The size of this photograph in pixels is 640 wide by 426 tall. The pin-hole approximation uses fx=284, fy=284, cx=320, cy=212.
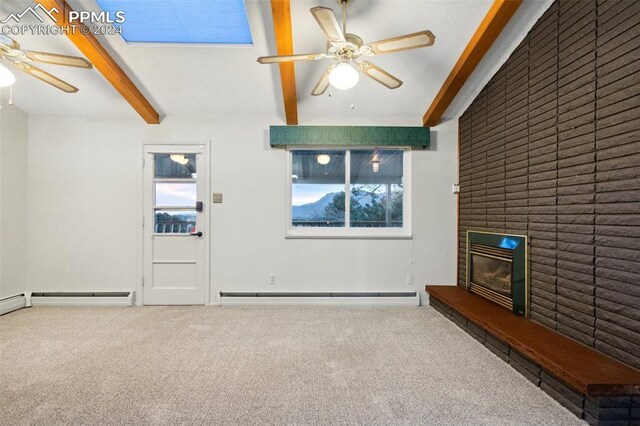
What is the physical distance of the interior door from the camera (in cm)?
365

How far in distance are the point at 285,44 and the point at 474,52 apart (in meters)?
1.72

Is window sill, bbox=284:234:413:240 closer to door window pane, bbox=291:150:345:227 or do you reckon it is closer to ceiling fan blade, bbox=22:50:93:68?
door window pane, bbox=291:150:345:227

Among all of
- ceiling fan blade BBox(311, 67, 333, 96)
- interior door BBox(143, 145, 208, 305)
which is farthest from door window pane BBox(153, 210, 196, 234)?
ceiling fan blade BBox(311, 67, 333, 96)

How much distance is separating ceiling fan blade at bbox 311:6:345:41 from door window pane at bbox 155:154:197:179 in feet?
8.28

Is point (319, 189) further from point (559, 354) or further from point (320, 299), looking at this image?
point (559, 354)

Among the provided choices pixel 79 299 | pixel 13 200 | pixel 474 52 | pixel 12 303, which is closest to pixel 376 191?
pixel 474 52

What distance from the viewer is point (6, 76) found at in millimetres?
2197

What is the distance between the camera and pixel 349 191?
3822 millimetres

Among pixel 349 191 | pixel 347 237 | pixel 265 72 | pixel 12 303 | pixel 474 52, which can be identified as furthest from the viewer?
pixel 349 191

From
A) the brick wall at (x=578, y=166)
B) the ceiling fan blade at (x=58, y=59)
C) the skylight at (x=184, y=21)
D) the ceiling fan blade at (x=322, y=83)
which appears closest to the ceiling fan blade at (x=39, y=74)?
the ceiling fan blade at (x=58, y=59)

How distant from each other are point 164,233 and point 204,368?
212 centimetres

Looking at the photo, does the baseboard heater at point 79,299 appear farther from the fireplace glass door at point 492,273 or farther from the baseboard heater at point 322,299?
the fireplace glass door at point 492,273

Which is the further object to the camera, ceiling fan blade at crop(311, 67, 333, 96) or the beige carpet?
ceiling fan blade at crop(311, 67, 333, 96)

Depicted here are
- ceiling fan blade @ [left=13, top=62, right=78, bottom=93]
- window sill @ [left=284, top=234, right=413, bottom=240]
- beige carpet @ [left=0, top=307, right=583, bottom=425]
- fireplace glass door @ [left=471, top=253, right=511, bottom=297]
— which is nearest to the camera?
beige carpet @ [left=0, top=307, right=583, bottom=425]
